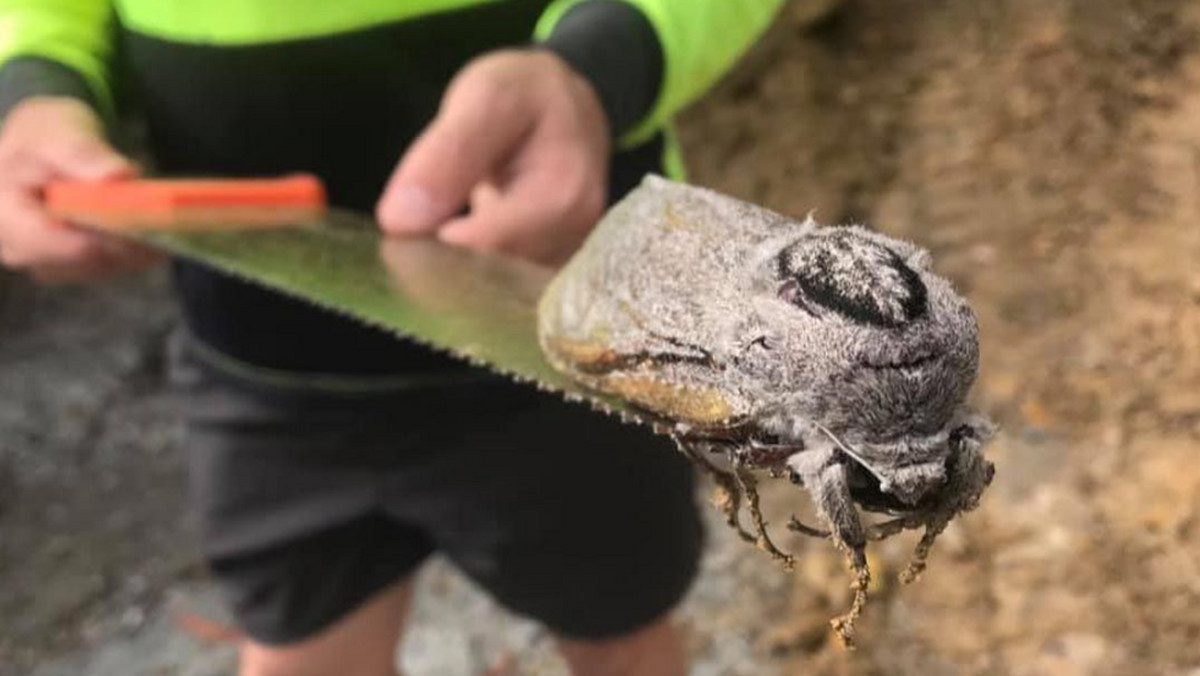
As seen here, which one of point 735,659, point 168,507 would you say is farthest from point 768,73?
point 168,507

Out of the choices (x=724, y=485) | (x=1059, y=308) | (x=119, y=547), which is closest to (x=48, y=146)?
(x=724, y=485)

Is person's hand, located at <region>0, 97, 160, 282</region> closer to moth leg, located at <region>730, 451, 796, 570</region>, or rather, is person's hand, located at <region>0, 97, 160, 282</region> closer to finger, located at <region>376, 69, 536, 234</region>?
finger, located at <region>376, 69, 536, 234</region>

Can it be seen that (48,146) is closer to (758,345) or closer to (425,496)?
(425,496)

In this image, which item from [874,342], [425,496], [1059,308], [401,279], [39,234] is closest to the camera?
[874,342]

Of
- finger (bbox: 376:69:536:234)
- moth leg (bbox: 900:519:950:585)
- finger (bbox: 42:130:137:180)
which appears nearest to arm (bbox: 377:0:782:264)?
finger (bbox: 376:69:536:234)

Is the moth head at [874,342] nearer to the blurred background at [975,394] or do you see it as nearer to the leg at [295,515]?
the blurred background at [975,394]
